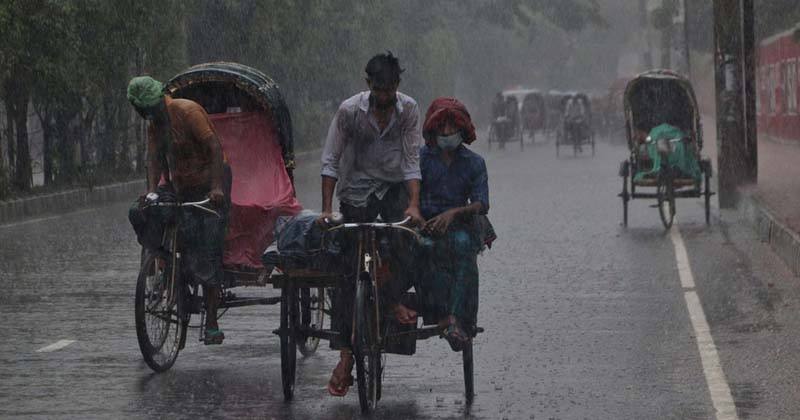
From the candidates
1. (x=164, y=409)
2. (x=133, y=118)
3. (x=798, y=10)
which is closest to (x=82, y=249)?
(x=164, y=409)

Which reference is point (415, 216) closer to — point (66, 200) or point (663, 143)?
point (663, 143)

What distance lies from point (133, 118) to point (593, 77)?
300 ft

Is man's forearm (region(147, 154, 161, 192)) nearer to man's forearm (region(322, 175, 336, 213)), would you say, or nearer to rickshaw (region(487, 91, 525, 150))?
man's forearm (region(322, 175, 336, 213))

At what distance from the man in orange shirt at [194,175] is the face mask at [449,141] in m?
1.65

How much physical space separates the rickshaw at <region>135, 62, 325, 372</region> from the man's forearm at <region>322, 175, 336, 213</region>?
76cm

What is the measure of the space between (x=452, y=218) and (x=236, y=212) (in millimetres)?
2411

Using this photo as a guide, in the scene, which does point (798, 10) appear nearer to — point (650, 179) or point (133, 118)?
point (133, 118)

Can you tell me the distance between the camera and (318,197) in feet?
83.7

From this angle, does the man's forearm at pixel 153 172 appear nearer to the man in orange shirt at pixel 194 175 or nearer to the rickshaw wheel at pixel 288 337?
the man in orange shirt at pixel 194 175

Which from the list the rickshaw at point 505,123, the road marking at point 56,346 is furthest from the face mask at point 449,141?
the rickshaw at point 505,123

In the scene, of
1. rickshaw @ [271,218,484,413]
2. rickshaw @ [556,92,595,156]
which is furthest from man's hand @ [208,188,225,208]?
rickshaw @ [556,92,595,156]

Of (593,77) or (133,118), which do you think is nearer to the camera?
(133,118)

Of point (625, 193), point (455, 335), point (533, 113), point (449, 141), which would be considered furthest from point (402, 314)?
point (533, 113)

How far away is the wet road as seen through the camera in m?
8.45
